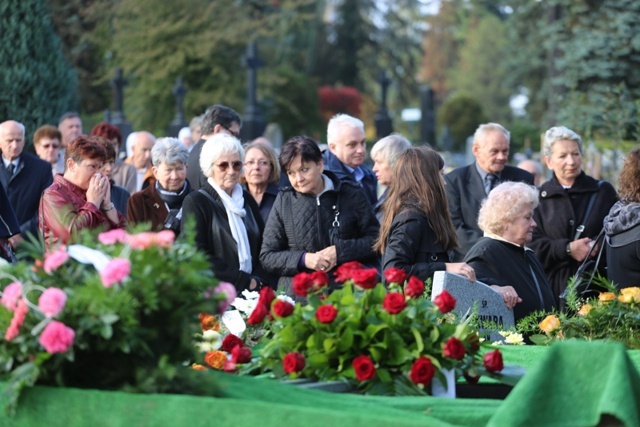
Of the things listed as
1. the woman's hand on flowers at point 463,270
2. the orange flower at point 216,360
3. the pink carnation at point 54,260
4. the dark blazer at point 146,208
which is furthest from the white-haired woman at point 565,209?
the pink carnation at point 54,260

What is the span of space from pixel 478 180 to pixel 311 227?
6.66ft

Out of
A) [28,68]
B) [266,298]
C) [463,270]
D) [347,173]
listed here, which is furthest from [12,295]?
[28,68]

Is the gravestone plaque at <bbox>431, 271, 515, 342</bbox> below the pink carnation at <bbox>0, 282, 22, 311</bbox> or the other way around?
below

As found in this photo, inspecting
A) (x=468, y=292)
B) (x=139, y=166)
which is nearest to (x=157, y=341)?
(x=468, y=292)

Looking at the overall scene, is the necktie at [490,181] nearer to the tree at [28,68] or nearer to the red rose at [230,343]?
the red rose at [230,343]

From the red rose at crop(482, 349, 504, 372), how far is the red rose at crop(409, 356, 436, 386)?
0.24 m

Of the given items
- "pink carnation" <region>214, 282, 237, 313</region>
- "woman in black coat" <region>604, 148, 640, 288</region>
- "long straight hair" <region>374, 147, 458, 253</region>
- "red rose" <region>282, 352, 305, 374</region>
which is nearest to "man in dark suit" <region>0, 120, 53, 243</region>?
"long straight hair" <region>374, 147, 458, 253</region>

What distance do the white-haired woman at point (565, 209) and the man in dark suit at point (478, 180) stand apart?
380mm

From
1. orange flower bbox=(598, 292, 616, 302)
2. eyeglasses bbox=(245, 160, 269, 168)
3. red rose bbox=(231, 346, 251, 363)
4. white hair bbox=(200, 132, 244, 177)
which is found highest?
white hair bbox=(200, 132, 244, 177)

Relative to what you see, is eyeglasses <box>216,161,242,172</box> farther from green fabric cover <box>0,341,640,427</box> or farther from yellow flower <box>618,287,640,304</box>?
green fabric cover <box>0,341,640,427</box>

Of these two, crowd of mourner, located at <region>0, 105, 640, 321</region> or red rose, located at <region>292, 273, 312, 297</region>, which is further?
crowd of mourner, located at <region>0, 105, 640, 321</region>

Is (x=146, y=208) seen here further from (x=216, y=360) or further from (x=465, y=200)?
(x=216, y=360)

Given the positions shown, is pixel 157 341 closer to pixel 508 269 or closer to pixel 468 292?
pixel 468 292

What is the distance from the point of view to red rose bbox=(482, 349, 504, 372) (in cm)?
365
